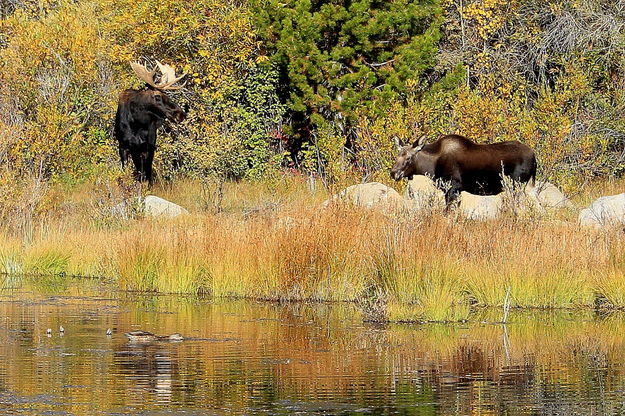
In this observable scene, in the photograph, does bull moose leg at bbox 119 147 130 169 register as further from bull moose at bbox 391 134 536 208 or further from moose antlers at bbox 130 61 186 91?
bull moose at bbox 391 134 536 208

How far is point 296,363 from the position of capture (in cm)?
1216

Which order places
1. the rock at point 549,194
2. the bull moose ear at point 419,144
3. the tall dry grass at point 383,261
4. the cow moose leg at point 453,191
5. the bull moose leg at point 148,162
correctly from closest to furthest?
the tall dry grass at point 383,261, the cow moose leg at point 453,191, the bull moose ear at point 419,144, the rock at point 549,194, the bull moose leg at point 148,162

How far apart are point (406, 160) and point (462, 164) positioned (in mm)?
994

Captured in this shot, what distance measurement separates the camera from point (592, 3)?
102 feet

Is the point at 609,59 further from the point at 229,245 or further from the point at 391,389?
the point at 391,389

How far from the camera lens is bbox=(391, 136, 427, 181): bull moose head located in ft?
77.0

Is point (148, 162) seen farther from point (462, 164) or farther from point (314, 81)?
point (462, 164)

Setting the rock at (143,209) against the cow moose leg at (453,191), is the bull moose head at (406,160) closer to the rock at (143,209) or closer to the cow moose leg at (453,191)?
the cow moose leg at (453,191)

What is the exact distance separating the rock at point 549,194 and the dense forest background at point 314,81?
1.63ft

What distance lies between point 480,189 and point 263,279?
24.2 ft

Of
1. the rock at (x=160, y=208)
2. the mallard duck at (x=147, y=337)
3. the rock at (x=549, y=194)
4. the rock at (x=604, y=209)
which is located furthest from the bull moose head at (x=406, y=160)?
the mallard duck at (x=147, y=337)

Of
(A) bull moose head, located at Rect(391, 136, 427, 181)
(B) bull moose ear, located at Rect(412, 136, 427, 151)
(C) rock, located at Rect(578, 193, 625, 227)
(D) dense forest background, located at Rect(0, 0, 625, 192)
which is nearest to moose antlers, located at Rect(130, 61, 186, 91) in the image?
(D) dense forest background, located at Rect(0, 0, 625, 192)

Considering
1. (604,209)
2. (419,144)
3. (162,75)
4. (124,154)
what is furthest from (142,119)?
(604,209)

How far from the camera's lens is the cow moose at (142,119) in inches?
1091
